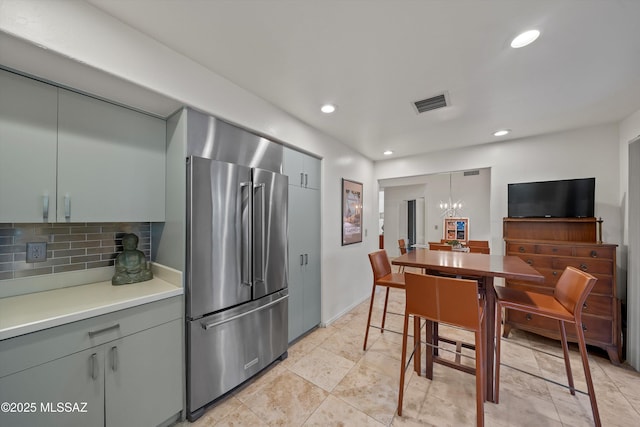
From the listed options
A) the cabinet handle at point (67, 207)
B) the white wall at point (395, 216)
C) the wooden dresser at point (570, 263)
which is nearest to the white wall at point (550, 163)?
the wooden dresser at point (570, 263)

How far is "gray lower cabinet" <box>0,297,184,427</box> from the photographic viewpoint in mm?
1085

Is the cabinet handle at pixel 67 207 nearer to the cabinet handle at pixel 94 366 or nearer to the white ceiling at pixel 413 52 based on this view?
the cabinet handle at pixel 94 366

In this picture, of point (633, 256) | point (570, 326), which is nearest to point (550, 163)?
point (633, 256)

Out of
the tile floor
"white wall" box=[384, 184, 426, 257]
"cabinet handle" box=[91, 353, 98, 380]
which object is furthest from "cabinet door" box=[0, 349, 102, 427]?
"white wall" box=[384, 184, 426, 257]

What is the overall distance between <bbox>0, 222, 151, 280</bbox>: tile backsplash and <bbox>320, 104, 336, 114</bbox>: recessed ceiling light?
197 cm

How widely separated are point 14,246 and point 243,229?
4.48 feet

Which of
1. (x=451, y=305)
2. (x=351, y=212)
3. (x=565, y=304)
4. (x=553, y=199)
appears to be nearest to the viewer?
(x=451, y=305)

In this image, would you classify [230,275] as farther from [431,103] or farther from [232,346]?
[431,103]

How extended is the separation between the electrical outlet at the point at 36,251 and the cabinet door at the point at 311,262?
2.04 meters

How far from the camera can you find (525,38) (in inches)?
56.0

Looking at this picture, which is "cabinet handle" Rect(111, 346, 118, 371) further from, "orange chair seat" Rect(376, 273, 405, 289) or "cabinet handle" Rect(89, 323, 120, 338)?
"orange chair seat" Rect(376, 273, 405, 289)

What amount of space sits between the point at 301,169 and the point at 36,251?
7.11 feet

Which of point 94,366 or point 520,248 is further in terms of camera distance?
point 520,248


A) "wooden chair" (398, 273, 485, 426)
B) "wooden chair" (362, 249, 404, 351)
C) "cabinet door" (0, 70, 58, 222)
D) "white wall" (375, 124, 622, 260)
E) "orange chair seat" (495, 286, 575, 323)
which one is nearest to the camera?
"cabinet door" (0, 70, 58, 222)
